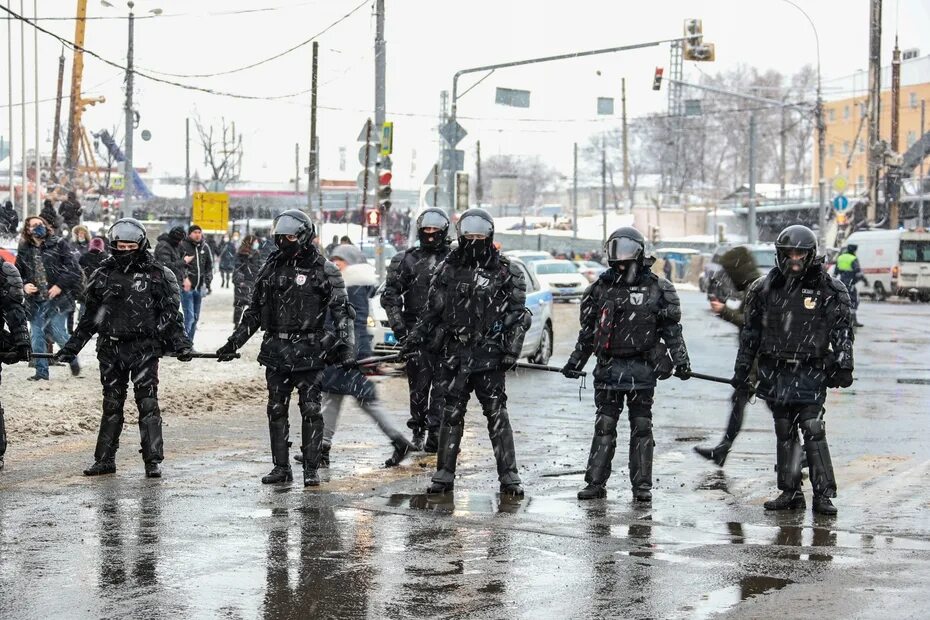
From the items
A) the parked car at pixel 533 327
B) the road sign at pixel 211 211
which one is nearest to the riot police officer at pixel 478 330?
the parked car at pixel 533 327

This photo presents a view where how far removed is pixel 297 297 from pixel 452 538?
101 inches

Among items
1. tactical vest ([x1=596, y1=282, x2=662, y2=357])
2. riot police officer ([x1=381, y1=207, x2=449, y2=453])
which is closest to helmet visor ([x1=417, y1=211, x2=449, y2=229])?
riot police officer ([x1=381, y1=207, x2=449, y2=453])

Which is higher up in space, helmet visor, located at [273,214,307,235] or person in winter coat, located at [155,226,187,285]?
helmet visor, located at [273,214,307,235]

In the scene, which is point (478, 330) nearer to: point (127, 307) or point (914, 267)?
point (127, 307)

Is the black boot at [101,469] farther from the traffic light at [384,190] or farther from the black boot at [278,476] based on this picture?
the traffic light at [384,190]

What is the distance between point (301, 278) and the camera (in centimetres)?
973

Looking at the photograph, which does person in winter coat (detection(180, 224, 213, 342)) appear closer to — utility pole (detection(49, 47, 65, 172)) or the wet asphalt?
the wet asphalt

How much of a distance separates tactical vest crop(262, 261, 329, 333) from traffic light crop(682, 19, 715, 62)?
21114mm

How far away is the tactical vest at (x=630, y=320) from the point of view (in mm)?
9250

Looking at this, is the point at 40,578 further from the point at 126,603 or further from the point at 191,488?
the point at 191,488

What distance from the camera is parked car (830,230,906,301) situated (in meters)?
43.0

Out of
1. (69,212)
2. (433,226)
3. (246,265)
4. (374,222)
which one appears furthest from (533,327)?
(69,212)

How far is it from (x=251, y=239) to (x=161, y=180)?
107352 millimetres

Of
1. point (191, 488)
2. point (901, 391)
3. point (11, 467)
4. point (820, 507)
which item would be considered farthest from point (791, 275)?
point (901, 391)
